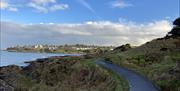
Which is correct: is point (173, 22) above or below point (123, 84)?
above

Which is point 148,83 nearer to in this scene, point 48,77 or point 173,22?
point 48,77

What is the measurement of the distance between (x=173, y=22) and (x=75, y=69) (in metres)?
45.7

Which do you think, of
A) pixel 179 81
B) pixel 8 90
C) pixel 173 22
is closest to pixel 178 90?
pixel 179 81

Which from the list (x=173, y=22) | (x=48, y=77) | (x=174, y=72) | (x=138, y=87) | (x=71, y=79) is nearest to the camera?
(x=138, y=87)

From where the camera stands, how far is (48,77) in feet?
168

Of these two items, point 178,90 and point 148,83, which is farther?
point 148,83

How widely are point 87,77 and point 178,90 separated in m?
22.5

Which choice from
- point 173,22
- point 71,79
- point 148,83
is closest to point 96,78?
point 71,79

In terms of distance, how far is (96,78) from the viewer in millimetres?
42531

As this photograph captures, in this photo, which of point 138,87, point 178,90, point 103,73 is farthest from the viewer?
point 103,73

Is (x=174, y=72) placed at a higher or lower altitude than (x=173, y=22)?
lower

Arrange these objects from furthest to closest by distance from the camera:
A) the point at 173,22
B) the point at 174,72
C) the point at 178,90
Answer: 1. the point at 173,22
2. the point at 174,72
3. the point at 178,90

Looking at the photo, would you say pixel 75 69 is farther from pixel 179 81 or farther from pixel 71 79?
pixel 179 81

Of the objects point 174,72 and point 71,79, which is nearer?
point 174,72
